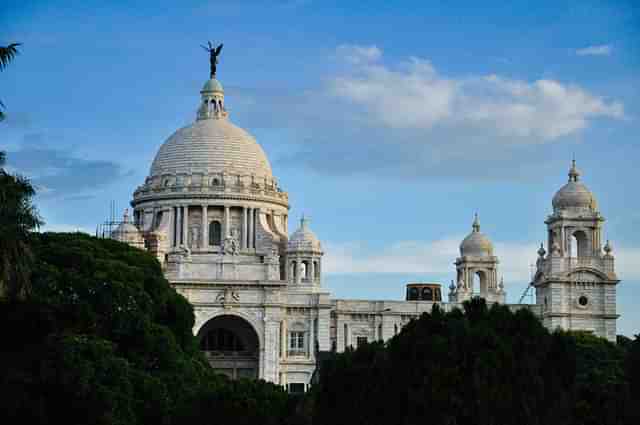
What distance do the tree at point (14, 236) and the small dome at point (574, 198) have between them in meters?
88.6

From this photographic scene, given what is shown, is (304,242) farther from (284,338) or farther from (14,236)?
(14,236)

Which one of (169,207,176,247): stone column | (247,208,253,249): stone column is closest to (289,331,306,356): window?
(247,208,253,249): stone column

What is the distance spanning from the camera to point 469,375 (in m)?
68.2

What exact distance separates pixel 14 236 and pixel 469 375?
1904 centimetres

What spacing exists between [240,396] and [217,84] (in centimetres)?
9014

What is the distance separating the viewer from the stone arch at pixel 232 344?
483 ft

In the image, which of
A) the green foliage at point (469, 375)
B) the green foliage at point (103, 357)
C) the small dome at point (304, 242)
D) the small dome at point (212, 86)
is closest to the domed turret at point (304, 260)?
the small dome at point (304, 242)

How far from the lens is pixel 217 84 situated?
17062 cm

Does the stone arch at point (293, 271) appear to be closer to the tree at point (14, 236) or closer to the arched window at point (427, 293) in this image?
the arched window at point (427, 293)

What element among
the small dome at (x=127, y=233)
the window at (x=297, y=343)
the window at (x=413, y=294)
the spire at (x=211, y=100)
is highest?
the spire at (x=211, y=100)

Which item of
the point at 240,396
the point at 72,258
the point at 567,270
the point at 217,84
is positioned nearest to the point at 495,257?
the point at 567,270

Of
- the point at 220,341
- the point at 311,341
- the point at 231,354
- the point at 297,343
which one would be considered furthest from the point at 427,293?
the point at 231,354

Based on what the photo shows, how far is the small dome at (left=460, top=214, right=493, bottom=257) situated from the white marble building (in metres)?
0.09

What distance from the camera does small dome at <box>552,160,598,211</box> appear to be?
500 feet
